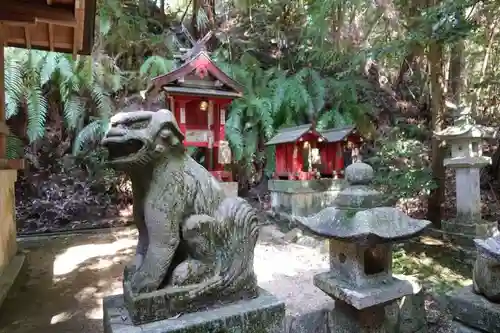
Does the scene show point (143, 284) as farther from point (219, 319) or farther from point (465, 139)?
point (465, 139)

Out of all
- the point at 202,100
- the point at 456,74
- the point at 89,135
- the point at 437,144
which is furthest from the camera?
the point at 456,74

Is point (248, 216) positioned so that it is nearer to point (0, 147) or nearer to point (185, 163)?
point (185, 163)

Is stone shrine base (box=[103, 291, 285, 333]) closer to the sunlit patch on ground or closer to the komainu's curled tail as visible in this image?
the komainu's curled tail

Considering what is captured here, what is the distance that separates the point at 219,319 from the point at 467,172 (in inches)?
263

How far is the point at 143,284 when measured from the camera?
177 centimetres

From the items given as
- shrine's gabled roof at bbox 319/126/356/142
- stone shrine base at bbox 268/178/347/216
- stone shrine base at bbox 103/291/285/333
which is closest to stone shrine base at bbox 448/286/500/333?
stone shrine base at bbox 103/291/285/333

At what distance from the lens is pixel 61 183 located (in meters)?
8.66

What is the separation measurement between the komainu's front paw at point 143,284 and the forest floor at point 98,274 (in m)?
1.76

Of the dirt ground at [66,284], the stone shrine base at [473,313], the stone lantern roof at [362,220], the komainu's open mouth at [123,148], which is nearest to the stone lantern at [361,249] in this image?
the stone lantern roof at [362,220]

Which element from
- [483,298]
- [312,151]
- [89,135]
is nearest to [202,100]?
[312,151]

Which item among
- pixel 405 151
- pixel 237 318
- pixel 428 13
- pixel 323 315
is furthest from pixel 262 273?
pixel 428 13

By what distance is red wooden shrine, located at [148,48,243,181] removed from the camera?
6.32 m

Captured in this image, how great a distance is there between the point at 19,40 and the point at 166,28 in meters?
7.66

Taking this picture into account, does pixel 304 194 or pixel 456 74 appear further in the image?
pixel 456 74
